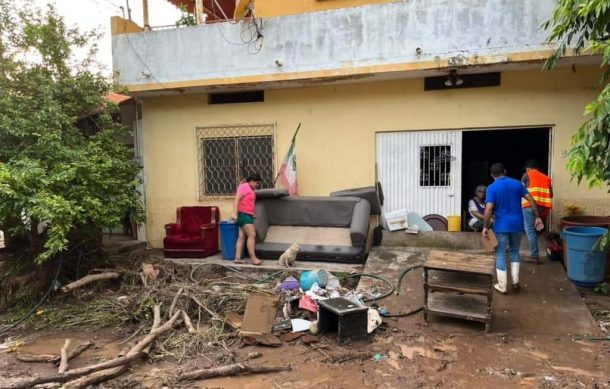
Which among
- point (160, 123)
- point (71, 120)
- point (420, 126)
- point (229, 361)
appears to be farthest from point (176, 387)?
point (160, 123)

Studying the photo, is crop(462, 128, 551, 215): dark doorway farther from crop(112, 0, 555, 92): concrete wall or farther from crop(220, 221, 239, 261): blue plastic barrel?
crop(220, 221, 239, 261): blue plastic barrel

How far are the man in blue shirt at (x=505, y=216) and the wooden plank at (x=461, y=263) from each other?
1.76 ft

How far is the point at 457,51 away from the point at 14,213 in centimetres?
683

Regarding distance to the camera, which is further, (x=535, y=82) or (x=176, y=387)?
(x=535, y=82)

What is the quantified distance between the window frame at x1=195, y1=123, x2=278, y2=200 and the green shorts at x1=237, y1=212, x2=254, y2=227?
1.52 meters

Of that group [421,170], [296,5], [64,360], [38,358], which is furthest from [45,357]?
[296,5]

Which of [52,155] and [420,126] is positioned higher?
[420,126]

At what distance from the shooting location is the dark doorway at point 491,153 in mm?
10250

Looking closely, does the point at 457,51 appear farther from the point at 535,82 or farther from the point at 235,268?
the point at 235,268

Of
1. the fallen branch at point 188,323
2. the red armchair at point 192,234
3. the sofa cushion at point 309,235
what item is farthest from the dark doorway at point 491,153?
the fallen branch at point 188,323

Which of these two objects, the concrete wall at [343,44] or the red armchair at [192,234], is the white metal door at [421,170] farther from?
the red armchair at [192,234]

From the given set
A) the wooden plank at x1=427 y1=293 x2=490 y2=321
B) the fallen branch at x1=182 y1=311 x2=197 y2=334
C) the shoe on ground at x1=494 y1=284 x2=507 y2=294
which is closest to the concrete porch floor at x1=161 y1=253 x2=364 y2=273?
the wooden plank at x1=427 y1=293 x2=490 y2=321

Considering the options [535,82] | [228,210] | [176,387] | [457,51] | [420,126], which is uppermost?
[457,51]

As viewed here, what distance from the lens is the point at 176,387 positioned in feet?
11.9
